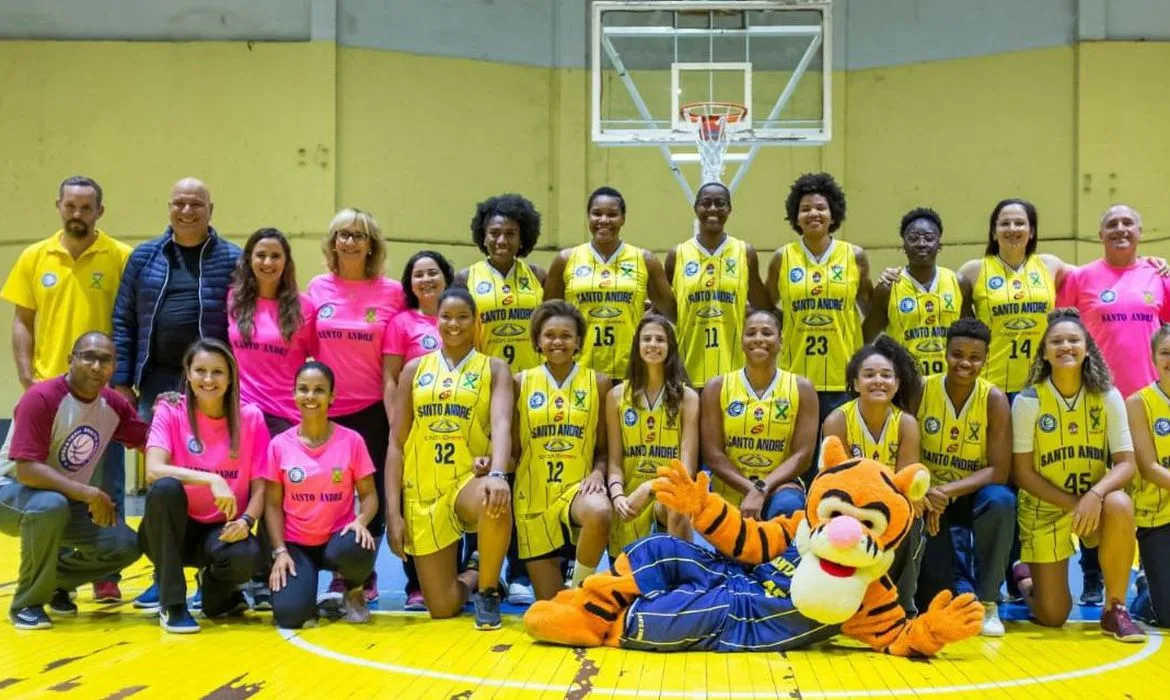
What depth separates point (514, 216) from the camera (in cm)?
559

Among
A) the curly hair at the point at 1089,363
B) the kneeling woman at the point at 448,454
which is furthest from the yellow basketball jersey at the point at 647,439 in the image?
the curly hair at the point at 1089,363

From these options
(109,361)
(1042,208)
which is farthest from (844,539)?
(1042,208)

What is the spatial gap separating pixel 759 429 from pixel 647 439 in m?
0.51

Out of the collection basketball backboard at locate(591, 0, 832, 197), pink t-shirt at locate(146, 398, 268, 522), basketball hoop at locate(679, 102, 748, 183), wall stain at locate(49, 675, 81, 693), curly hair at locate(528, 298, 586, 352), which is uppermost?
basketball backboard at locate(591, 0, 832, 197)

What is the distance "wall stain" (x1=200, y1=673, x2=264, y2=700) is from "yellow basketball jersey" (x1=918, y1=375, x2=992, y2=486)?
119 inches

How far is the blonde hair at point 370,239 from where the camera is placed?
17.0 feet

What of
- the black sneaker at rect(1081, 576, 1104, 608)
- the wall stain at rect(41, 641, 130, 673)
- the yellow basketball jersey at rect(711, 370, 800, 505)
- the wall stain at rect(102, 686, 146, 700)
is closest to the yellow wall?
the black sneaker at rect(1081, 576, 1104, 608)

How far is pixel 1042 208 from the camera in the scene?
39.6 ft

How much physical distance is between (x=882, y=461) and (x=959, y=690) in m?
1.27

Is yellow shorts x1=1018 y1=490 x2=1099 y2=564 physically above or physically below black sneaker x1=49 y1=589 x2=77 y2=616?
above

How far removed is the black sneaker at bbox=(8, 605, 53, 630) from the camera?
4383 mm

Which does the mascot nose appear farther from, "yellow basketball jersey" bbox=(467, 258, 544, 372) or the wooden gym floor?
"yellow basketball jersey" bbox=(467, 258, 544, 372)

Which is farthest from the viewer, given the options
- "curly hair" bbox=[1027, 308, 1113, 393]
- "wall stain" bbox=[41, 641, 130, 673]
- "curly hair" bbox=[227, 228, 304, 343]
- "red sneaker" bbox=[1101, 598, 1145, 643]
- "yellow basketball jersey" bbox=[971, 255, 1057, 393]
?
"yellow basketball jersey" bbox=[971, 255, 1057, 393]

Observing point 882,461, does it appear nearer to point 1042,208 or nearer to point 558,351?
point 558,351
